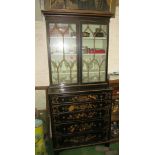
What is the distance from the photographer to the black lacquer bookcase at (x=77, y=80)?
7.50 ft

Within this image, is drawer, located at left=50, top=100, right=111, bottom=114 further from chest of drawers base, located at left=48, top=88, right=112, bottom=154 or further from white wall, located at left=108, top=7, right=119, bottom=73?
A: white wall, located at left=108, top=7, right=119, bottom=73

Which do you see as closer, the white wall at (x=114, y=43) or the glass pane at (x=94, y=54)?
the glass pane at (x=94, y=54)

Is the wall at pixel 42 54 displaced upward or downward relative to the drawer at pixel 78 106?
upward

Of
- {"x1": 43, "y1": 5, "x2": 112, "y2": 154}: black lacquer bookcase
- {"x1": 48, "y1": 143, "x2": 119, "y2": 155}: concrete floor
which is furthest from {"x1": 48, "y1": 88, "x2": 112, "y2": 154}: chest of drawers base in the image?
{"x1": 48, "y1": 143, "x2": 119, "y2": 155}: concrete floor

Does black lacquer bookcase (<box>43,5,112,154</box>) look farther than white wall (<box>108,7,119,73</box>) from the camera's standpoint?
No

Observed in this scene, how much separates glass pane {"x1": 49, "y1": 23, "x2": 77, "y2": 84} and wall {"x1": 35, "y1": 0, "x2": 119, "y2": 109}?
300mm

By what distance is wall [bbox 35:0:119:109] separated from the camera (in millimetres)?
2596

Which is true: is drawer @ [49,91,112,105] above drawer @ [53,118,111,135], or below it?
above

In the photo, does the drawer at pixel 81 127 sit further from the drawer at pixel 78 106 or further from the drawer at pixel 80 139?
the drawer at pixel 78 106

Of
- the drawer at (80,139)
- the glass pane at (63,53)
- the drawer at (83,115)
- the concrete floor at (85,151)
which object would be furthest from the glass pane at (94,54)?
the concrete floor at (85,151)

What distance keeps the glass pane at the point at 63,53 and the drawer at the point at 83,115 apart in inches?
19.0

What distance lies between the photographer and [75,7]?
2348mm
